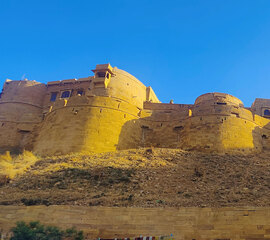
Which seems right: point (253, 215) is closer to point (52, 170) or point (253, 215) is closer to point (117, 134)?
point (52, 170)

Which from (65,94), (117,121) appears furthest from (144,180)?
(65,94)

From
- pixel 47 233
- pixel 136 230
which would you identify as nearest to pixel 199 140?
pixel 136 230

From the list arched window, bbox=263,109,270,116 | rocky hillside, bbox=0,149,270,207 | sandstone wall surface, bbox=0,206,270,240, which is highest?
arched window, bbox=263,109,270,116

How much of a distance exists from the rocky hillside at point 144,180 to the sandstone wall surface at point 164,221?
0.62 metres

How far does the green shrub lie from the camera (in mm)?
9078

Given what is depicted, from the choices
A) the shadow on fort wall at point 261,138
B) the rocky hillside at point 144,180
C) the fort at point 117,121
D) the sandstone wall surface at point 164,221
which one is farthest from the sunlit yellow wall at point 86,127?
the sandstone wall surface at point 164,221

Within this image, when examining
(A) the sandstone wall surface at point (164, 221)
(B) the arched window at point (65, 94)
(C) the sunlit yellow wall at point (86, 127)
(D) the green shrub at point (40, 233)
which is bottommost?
(D) the green shrub at point (40, 233)

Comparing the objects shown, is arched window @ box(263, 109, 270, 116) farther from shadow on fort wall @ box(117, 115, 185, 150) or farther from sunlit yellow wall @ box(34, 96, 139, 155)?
sunlit yellow wall @ box(34, 96, 139, 155)

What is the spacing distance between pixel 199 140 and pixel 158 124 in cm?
404

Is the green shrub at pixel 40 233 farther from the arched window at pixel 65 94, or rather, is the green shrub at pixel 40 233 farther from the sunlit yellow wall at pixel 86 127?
the arched window at pixel 65 94

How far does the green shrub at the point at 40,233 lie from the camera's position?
29.8 ft

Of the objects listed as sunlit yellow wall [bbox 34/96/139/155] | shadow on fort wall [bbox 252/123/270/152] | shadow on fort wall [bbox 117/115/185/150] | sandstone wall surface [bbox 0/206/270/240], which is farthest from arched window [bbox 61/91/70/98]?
sandstone wall surface [bbox 0/206/270/240]

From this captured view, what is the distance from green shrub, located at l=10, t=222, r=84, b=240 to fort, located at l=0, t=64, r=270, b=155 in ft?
33.0

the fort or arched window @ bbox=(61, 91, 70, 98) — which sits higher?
arched window @ bbox=(61, 91, 70, 98)
